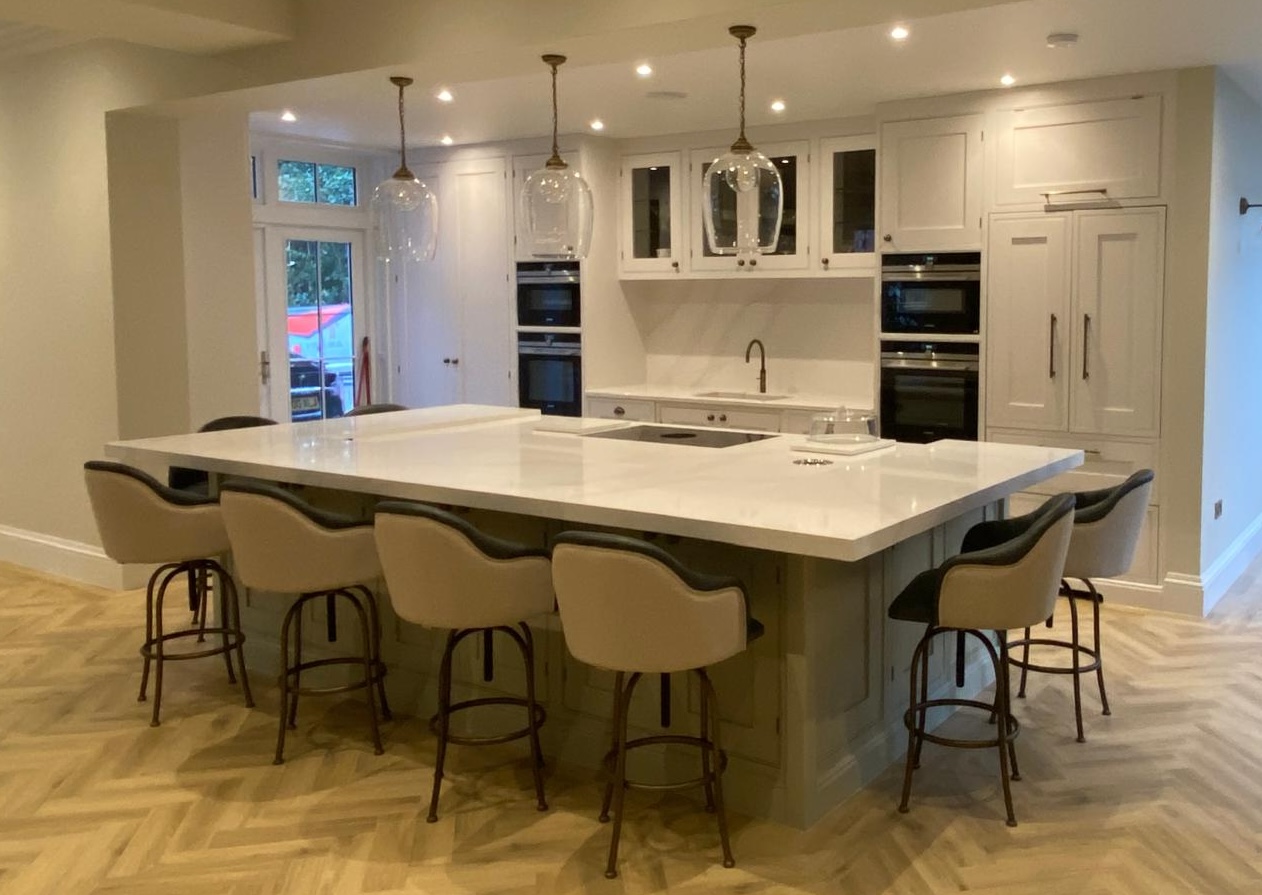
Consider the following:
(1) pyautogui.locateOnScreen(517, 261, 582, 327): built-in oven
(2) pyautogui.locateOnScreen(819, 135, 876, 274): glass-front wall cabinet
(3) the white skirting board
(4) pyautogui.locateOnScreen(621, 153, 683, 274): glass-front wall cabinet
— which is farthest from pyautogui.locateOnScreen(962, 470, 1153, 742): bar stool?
(3) the white skirting board

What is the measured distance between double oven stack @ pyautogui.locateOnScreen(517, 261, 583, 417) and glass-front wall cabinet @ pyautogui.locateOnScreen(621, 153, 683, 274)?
43 cm

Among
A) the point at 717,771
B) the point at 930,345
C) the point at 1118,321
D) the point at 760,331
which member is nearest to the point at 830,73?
the point at 930,345

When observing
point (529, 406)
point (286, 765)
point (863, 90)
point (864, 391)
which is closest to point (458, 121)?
point (529, 406)

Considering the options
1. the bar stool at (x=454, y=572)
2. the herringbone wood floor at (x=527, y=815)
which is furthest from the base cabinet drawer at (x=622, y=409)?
the bar stool at (x=454, y=572)

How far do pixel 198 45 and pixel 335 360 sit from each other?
11.4ft

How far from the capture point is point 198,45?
4922 mm

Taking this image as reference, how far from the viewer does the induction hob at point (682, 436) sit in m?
4.39

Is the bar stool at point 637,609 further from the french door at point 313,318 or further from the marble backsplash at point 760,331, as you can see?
the french door at point 313,318

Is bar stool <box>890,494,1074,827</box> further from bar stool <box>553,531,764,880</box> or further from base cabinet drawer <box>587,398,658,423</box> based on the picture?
base cabinet drawer <box>587,398,658,423</box>

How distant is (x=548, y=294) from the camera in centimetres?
738

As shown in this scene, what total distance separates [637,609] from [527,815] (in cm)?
93

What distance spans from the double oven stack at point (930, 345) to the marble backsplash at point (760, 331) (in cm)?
63

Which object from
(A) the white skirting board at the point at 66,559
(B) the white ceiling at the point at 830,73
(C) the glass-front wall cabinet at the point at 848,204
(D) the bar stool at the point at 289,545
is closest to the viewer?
(D) the bar stool at the point at 289,545

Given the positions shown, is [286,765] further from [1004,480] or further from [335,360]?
[335,360]
